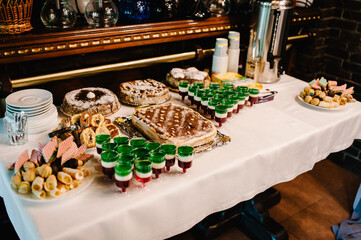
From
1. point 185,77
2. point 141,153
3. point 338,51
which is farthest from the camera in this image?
point 338,51

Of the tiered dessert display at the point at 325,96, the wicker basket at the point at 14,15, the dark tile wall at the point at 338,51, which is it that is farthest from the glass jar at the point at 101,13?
the dark tile wall at the point at 338,51

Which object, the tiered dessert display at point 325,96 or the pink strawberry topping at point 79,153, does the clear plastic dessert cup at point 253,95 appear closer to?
the tiered dessert display at point 325,96

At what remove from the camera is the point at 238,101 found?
5.55 ft

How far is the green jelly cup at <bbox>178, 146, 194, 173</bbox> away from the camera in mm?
1186

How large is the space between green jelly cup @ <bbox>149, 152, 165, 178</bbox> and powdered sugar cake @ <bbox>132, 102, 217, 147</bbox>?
0.17 metres

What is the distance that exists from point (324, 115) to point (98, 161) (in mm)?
1211

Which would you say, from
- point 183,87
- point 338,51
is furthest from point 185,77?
point 338,51

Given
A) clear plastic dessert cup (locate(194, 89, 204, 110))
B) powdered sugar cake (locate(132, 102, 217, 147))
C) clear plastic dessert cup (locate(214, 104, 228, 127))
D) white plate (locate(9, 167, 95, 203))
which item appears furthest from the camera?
clear plastic dessert cup (locate(194, 89, 204, 110))

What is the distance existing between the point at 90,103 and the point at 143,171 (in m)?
0.62

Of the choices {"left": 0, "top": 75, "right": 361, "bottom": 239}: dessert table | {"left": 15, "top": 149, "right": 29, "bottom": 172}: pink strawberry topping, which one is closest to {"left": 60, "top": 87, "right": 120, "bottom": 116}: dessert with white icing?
{"left": 0, "top": 75, "right": 361, "bottom": 239}: dessert table

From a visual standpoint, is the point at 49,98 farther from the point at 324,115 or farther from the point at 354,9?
the point at 354,9

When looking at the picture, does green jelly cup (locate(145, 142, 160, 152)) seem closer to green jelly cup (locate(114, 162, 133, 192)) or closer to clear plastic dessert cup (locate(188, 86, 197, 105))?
green jelly cup (locate(114, 162, 133, 192))

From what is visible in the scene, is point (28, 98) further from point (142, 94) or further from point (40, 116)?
point (142, 94)

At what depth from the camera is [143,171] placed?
110cm
